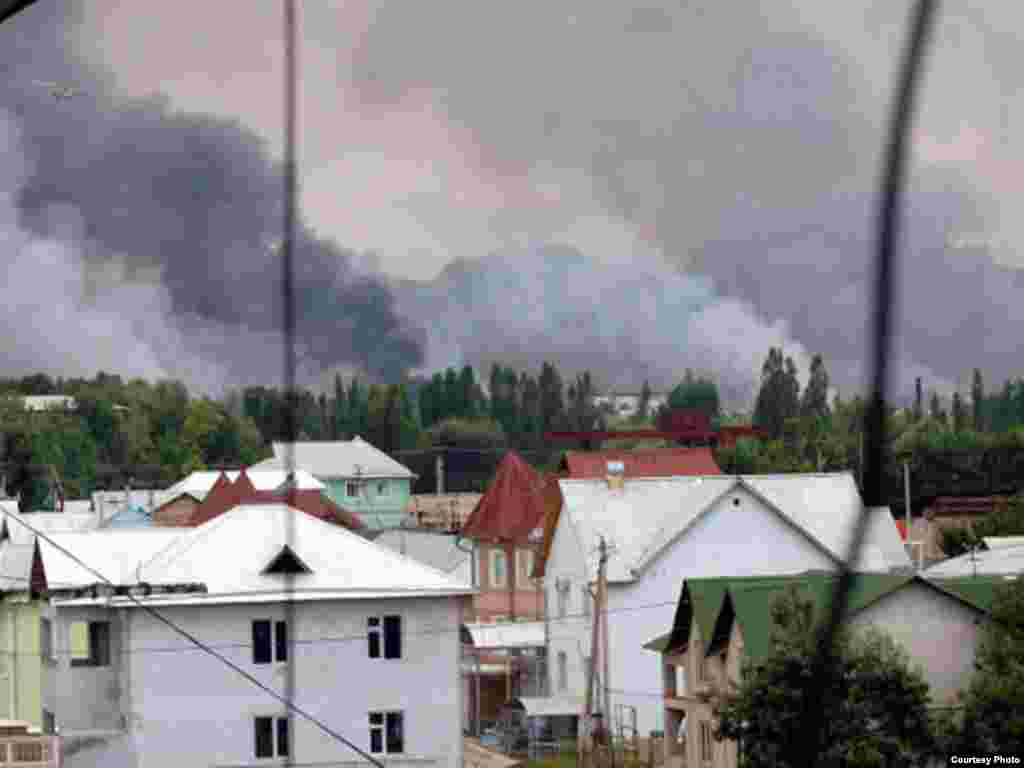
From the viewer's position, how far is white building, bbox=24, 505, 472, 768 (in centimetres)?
604

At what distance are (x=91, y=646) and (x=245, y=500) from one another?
449cm

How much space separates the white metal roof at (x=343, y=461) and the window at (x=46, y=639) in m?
10.6

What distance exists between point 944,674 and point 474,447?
540 inches

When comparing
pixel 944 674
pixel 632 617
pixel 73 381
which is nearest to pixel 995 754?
pixel 944 674

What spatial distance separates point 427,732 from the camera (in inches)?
255

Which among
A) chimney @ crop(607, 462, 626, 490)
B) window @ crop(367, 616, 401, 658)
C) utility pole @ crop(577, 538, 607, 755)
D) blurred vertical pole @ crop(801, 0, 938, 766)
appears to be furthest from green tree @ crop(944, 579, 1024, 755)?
chimney @ crop(607, 462, 626, 490)

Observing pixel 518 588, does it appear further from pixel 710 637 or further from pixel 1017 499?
pixel 710 637

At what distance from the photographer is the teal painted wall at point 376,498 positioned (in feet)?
55.9

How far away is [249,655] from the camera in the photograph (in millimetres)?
6078

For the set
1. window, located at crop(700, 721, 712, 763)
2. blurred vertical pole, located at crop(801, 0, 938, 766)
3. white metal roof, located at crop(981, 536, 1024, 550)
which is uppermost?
blurred vertical pole, located at crop(801, 0, 938, 766)

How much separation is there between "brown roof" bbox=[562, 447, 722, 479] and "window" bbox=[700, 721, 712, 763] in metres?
5.55

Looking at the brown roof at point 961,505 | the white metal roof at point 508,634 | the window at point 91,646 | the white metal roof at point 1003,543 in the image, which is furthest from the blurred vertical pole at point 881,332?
the brown roof at point 961,505

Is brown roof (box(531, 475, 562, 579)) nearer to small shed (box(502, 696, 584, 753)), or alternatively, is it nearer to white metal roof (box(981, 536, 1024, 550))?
small shed (box(502, 696, 584, 753))

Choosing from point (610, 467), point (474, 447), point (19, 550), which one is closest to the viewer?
point (19, 550)
